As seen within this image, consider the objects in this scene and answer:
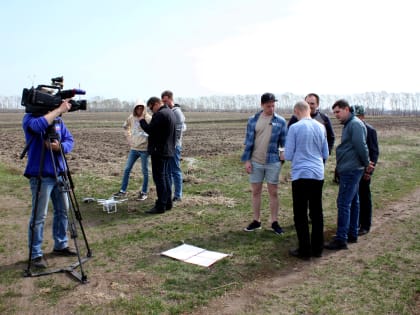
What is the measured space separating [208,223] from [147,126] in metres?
2.11

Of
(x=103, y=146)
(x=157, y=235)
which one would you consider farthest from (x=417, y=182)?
(x=103, y=146)

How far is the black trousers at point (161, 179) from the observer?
7508mm

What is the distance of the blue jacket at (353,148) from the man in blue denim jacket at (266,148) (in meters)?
0.89

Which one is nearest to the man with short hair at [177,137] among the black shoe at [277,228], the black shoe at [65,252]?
the black shoe at [277,228]

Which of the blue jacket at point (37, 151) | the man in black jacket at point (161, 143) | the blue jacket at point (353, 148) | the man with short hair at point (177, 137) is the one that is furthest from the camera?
the man with short hair at point (177, 137)

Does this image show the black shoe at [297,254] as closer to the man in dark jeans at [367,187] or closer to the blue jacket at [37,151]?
the man in dark jeans at [367,187]

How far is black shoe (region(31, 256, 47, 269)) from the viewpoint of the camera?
506cm

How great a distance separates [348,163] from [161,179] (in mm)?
3385

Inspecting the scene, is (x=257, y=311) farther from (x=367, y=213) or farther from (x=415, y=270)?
(x=367, y=213)

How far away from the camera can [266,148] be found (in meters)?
6.21

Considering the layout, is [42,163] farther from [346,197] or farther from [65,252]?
[346,197]

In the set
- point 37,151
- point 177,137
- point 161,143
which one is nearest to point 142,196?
point 177,137

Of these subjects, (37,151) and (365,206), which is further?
(365,206)

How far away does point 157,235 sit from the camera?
6344mm
